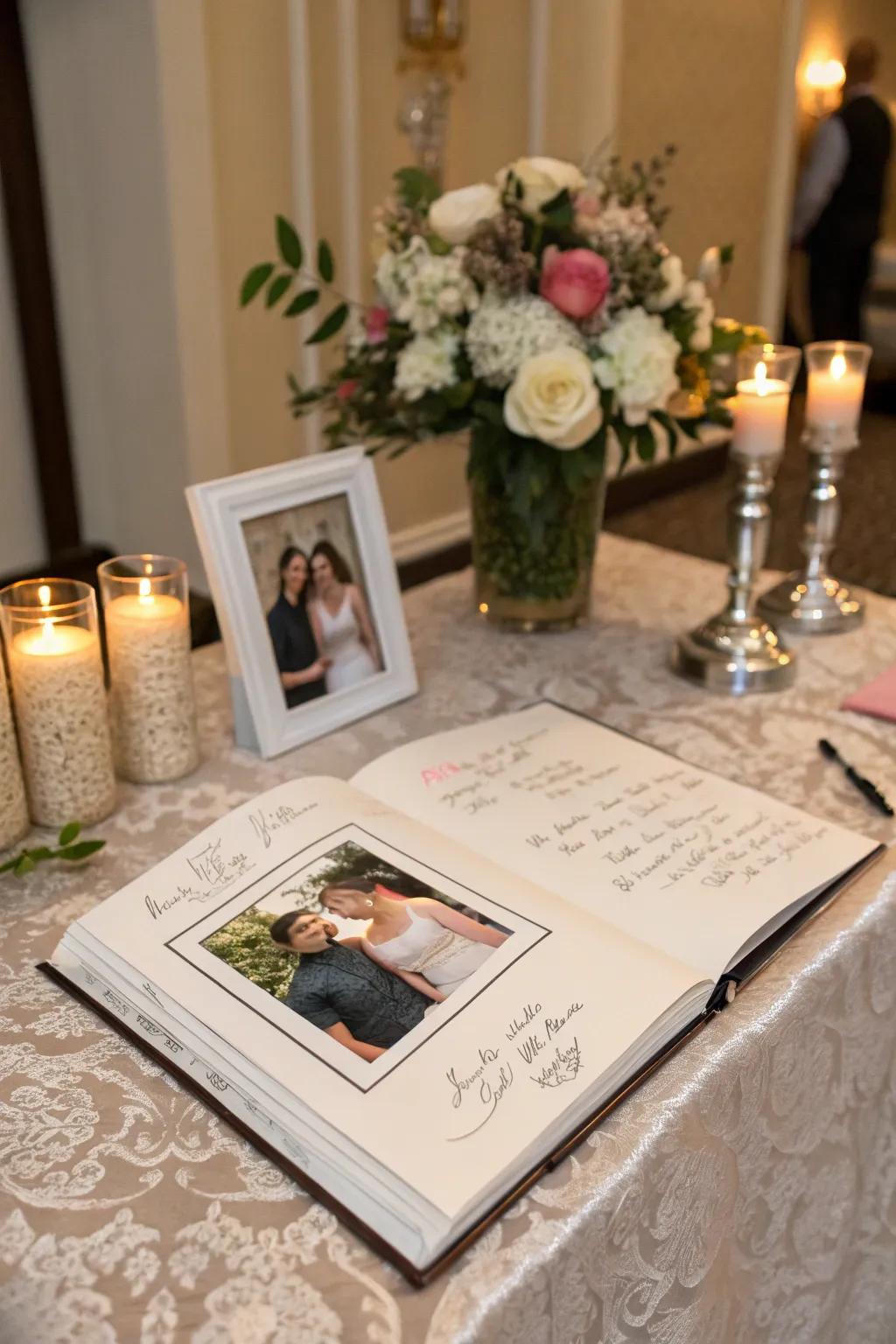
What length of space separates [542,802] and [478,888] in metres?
0.16

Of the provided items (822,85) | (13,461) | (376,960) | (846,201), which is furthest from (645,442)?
(822,85)

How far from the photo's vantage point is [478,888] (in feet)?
2.41

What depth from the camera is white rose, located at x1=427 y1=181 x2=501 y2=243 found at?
1.04 meters

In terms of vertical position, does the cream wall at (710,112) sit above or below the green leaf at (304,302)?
above

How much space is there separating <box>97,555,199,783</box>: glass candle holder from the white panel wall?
159cm

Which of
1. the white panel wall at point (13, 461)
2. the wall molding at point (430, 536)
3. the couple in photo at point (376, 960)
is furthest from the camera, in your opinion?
the wall molding at point (430, 536)

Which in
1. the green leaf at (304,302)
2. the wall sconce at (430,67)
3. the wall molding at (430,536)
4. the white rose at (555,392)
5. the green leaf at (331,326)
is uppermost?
the wall sconce at (430,67)

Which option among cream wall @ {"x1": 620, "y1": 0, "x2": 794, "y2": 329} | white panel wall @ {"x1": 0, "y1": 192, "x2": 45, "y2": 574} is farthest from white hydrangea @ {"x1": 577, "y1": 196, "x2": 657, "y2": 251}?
cream wall @ {"x1": 620, "y1": 0, "x2": 794, "y2": 329}

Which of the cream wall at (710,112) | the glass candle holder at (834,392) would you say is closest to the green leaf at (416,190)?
the glass candle holder at (834,392)

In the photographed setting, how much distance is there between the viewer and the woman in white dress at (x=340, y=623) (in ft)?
3.29

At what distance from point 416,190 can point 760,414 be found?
389 millimetres

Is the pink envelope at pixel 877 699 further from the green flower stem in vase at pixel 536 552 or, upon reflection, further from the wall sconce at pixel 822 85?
the wall sconce at pixel 822 85

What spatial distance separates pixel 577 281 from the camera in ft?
3.30

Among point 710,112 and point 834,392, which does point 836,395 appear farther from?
point 710,112
